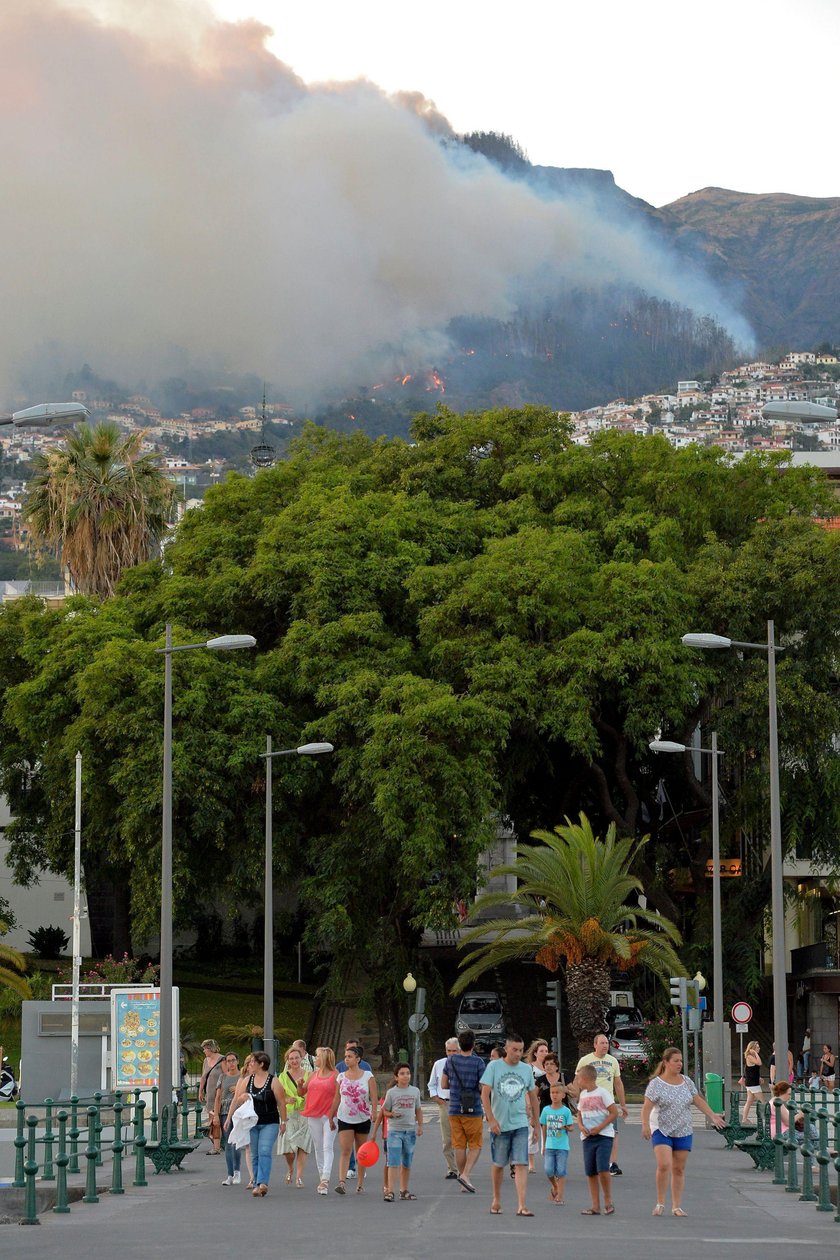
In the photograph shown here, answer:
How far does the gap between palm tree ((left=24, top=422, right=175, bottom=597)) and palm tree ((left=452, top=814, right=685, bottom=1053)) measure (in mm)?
18933

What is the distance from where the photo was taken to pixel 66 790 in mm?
49469

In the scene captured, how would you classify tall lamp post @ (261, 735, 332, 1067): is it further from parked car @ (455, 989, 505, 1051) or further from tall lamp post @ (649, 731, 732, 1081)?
parked car @ (455, 989, 505, 1051)

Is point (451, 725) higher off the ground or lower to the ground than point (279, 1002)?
higher

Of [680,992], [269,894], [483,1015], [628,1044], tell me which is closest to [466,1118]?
[680,992]

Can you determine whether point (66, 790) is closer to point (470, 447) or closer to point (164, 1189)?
point (470, 447)

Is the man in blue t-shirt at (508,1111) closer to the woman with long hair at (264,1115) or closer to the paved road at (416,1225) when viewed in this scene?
the paved road at (416,1225)

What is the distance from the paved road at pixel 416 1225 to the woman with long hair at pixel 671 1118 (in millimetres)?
409

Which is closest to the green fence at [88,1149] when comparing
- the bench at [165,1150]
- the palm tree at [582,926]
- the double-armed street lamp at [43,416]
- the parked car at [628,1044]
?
the bench at [165,1150]

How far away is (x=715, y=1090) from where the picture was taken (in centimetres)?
3422

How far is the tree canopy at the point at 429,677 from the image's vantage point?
150ft

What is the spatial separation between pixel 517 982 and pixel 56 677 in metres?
23.0

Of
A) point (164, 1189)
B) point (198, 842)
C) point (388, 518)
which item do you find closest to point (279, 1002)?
point (198, 842)

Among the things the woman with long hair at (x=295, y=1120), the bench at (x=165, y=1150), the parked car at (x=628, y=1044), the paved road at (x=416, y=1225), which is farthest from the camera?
the parked car at (x=628, y=1044)

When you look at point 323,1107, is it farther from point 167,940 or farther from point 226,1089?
point 167,940
